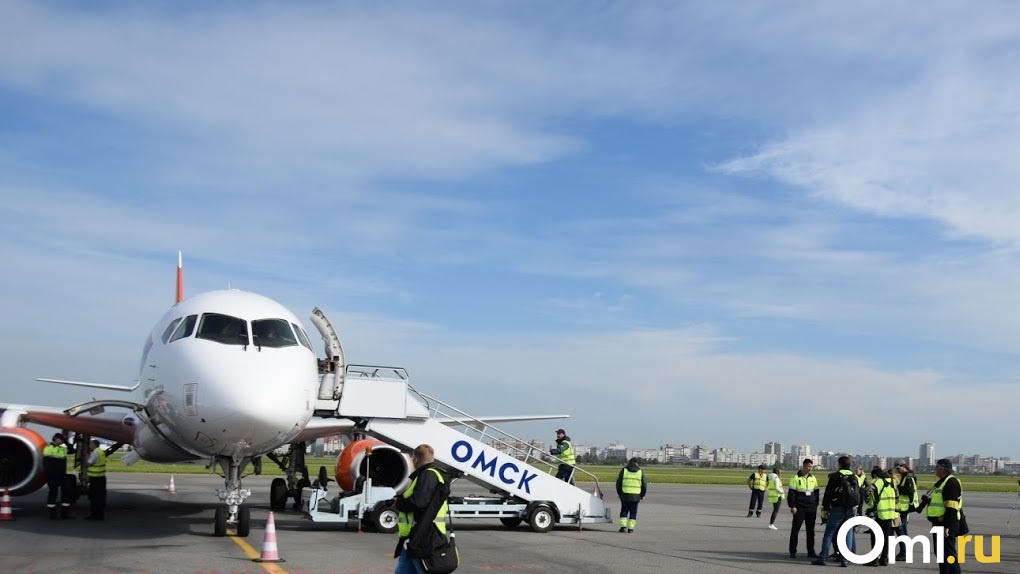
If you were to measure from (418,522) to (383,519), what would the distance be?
10.3 metres

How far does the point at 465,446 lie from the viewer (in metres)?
18.8

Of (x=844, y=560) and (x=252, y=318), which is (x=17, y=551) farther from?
(x=844, y=560)

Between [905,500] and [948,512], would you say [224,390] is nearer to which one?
[948,512]

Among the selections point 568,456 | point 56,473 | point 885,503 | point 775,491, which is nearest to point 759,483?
point 775,491

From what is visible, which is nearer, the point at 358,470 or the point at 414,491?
the point at 414,491

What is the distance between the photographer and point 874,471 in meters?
15.5

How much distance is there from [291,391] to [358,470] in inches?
228

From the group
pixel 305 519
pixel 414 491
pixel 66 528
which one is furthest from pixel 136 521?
pixel 414 491

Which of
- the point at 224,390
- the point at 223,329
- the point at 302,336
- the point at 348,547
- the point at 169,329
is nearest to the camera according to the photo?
the point at 224,390

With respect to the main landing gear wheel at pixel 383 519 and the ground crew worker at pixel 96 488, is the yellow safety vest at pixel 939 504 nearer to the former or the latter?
the main landing gear wheel at pixel 383 519

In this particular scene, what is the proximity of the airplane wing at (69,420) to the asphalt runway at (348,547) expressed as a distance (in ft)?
5.69

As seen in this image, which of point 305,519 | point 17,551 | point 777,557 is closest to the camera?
point 17,551

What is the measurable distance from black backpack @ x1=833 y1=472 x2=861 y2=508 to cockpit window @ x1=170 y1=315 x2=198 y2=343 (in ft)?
32.2

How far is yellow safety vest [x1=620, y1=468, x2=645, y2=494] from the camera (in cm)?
1889
